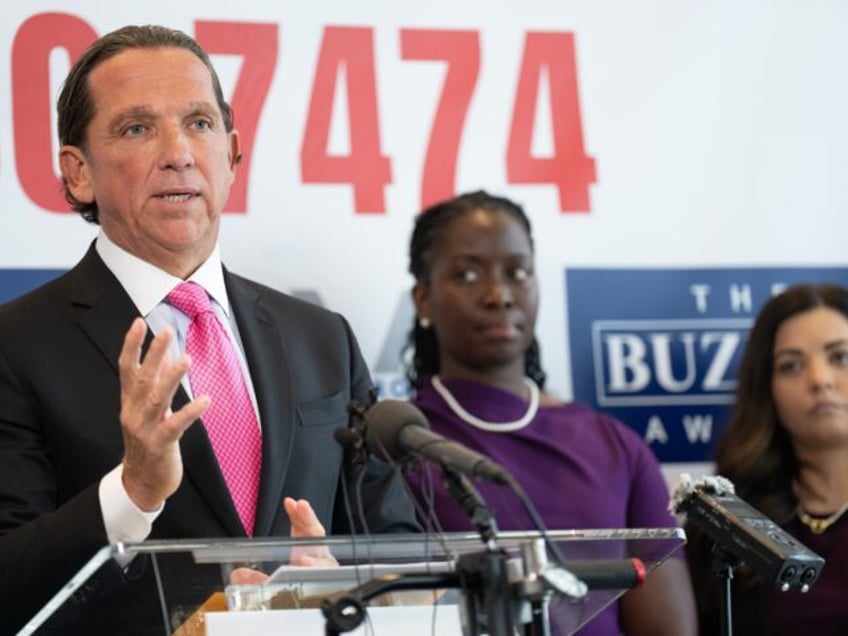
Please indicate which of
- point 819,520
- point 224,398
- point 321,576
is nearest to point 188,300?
point 224,398

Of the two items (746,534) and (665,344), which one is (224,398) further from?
(665,344)

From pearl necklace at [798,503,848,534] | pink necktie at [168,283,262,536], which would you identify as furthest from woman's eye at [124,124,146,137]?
pearl necklace at [798,503,848,534]

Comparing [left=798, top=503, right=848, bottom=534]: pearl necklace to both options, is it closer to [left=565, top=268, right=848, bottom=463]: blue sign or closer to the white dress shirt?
[left=565, top=268, right=848, bottom=463]: blue sign

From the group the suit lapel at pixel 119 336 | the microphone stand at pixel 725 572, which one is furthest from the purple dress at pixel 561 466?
the microphone stand at pixel 725 572

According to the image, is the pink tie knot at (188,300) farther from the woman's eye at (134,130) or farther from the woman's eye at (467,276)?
the woman's eye at (467,276)

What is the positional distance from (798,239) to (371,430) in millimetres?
2876

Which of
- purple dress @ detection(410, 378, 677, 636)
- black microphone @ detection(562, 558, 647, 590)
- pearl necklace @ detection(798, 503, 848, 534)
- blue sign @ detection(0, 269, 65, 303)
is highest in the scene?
blue sign @ detection(0, 269, 65, 303)

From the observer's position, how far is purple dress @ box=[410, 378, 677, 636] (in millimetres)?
3514

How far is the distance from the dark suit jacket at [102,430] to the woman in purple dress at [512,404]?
99cm

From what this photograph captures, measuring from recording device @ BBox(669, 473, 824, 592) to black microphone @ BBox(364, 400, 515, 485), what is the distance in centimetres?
59

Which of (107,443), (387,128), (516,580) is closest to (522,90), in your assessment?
(387,128)

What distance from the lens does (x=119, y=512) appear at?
6.77 ft

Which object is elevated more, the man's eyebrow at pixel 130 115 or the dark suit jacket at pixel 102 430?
the man's eyebrow at pixel 130 115

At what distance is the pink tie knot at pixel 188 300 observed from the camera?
8.18 feet
